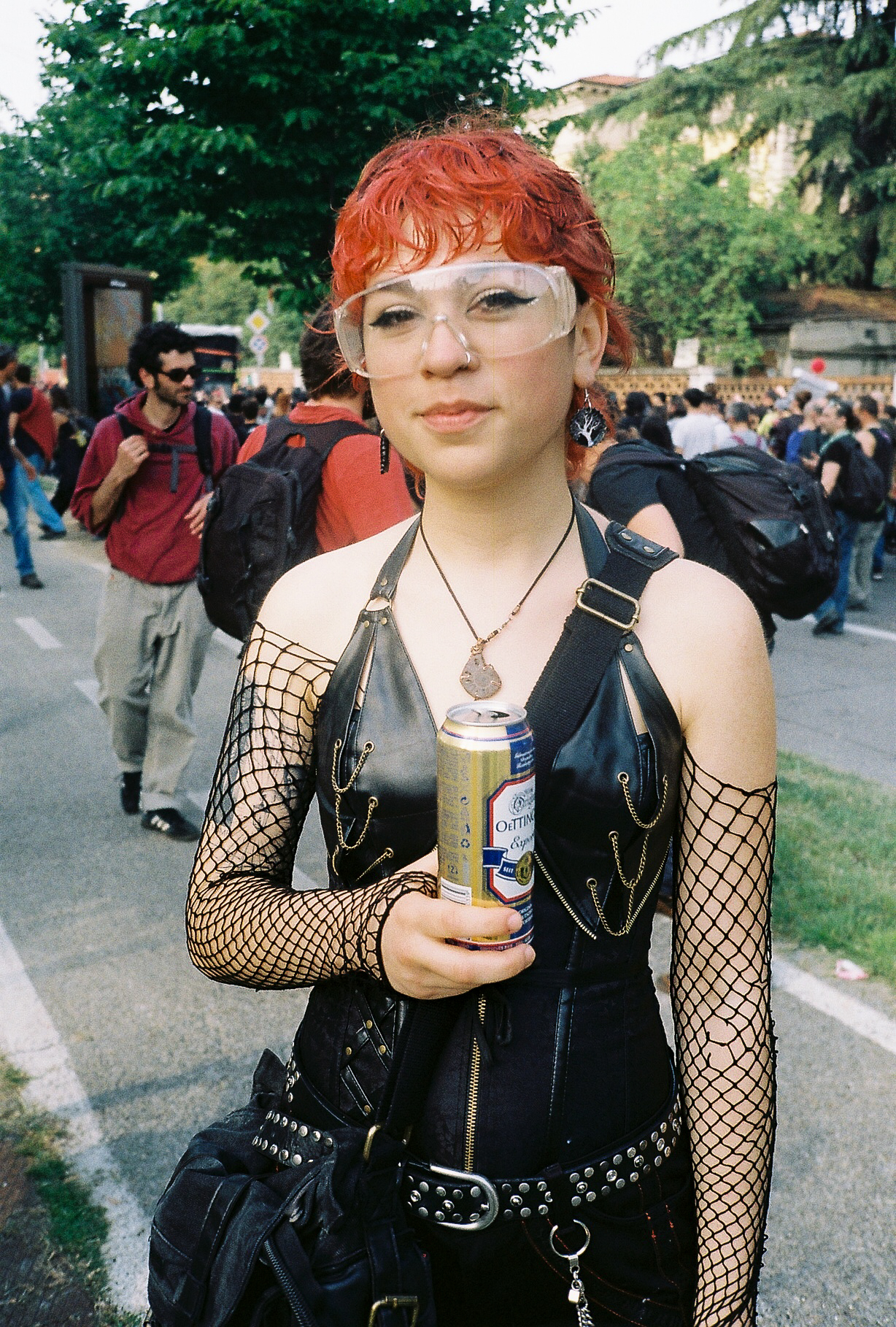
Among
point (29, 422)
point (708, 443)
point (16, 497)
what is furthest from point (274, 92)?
point (708, 443)

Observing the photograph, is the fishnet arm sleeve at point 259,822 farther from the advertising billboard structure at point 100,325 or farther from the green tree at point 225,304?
the green tree at point 225,304

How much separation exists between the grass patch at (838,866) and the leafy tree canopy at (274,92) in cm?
831

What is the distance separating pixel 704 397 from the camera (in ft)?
40.0

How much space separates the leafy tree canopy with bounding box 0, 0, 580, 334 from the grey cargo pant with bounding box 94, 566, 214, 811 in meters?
7.51

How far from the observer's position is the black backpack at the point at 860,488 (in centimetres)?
990

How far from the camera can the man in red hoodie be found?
5066mm

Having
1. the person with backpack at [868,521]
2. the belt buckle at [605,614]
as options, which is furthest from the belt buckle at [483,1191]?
the person with backpack at [868,521]

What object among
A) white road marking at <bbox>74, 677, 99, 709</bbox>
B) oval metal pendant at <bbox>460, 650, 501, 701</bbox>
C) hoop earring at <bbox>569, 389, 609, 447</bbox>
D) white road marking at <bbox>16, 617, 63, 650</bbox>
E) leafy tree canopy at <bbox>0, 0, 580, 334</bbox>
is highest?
leafy tree canopy at <bbox>0, 0, 580, 334</bbox>

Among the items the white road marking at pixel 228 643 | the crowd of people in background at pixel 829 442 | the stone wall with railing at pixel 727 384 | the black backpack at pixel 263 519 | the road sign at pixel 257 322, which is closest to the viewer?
the black backpack at pixel 263 519

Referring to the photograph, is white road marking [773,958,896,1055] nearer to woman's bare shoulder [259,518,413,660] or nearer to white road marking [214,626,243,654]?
woman's bare shoulder [259,518,413,660]

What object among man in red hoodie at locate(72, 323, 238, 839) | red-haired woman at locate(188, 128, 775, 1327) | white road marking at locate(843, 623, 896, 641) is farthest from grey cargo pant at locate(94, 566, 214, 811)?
white road marking at locate(843, 623, 896, 641)

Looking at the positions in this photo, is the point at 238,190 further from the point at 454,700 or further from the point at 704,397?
the point at 454,700

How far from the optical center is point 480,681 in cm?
130

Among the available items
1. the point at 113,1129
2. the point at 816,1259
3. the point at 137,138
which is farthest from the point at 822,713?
the point at 137,138
